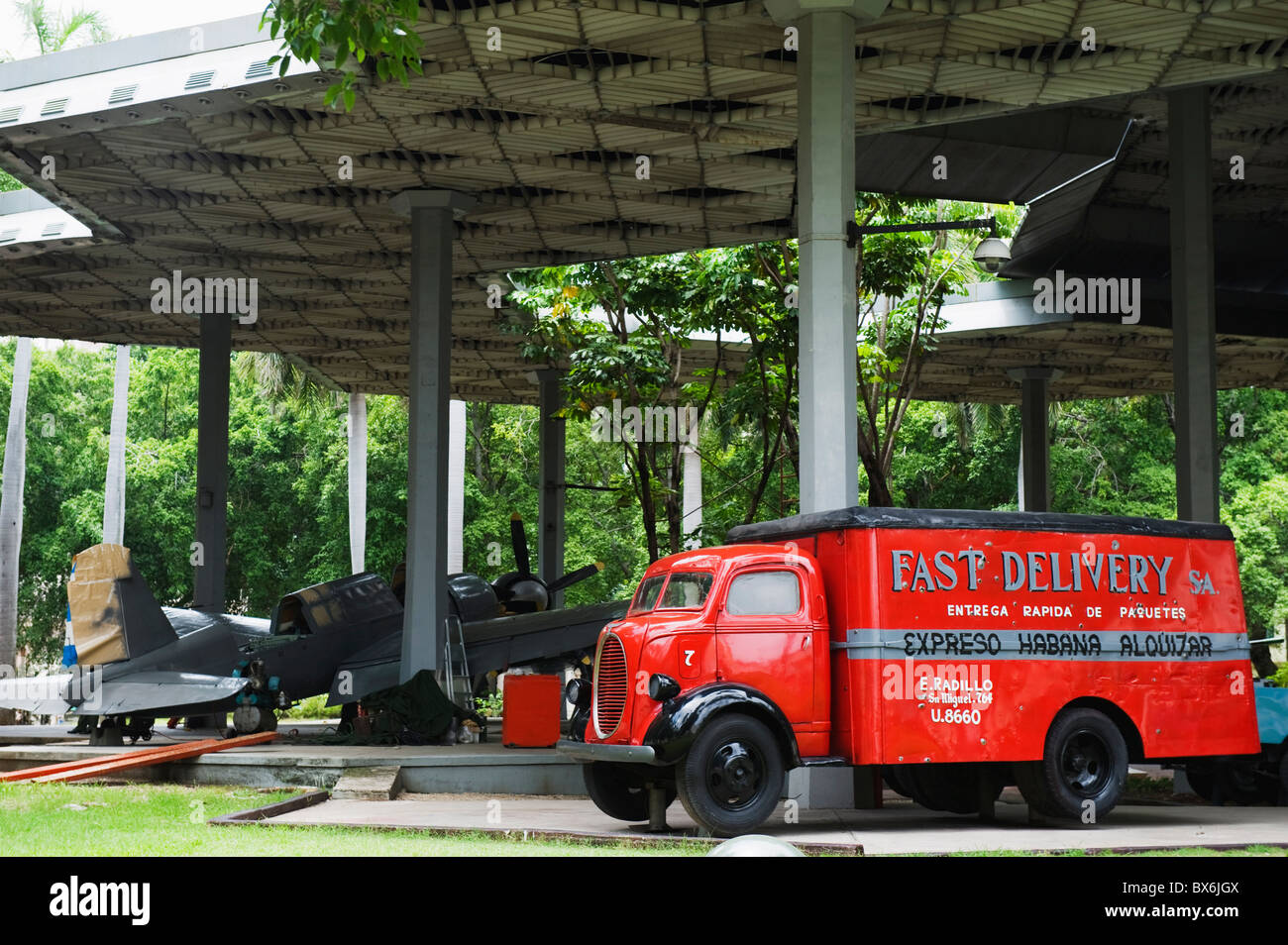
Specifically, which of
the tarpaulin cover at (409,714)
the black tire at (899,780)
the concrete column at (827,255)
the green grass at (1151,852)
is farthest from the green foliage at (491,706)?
the green grass at (1151,852)

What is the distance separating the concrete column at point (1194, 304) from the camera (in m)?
18.9

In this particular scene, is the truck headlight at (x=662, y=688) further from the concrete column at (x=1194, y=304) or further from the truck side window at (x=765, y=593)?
the concrete column at (x=1194, y=304)

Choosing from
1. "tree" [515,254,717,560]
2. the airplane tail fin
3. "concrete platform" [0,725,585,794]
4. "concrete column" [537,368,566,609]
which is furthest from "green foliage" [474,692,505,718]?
"concrete platform" [0,725,585,794]

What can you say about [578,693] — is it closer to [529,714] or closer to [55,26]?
[529,714]

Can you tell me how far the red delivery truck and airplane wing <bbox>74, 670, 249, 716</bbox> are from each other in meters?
8.43

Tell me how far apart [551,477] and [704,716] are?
76.6 feet

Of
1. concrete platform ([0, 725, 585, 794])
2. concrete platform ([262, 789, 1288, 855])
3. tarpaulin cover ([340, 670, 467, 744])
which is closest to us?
concrete platform ([262, 789, 1288, 855])

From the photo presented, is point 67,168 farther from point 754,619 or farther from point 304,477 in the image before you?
point 304,477

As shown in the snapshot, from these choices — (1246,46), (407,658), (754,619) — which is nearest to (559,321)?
(407,658)

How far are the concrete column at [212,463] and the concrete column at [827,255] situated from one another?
16.0 m

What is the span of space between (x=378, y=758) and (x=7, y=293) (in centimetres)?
1650

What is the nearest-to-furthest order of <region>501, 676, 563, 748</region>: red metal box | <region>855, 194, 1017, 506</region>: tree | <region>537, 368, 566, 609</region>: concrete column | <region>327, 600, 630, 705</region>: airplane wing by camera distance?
<region>501, 676, 563, 748</region>: red metal box
<region>327, 600, 630, 705</region>: airplane wing
<region>855, 194, 1017, 506</region>: tree
<region>537, 368, 566, 609</region>: concrete column

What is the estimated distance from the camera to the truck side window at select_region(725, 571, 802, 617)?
39.9 ft
